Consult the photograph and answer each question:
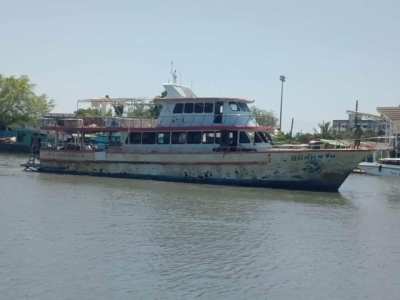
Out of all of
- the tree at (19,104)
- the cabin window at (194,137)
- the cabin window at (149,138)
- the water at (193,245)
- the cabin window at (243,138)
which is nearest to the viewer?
the water at (193,245)

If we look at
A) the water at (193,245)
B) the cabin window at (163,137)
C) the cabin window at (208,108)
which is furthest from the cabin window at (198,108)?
the water at (193,245)

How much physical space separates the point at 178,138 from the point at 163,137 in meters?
0.96

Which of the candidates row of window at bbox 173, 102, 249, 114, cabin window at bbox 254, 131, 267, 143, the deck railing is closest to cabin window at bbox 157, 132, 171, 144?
the deck railing

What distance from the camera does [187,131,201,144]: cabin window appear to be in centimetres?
3738

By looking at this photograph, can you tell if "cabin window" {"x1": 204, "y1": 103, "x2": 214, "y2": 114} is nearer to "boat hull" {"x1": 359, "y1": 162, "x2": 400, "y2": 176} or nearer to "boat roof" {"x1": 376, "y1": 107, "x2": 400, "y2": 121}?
"boat hull" {"x1": 359, "y1": 162, "x2": 400, "y2": 176}

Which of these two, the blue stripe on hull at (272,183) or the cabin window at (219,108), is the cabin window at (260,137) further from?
the blue stripe on hull at (272,183)

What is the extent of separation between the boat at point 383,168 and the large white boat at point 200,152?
22.2 meters

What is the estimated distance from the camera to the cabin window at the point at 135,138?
39.1 metres

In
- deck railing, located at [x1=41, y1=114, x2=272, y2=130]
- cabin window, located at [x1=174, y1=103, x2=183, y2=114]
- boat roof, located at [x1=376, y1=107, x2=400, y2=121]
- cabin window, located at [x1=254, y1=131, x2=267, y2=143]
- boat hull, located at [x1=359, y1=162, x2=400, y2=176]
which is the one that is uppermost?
boat roof, located at [x1=376, y1=107, x2=400, y2=121]

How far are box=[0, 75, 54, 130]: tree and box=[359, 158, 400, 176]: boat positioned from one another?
1411 inches

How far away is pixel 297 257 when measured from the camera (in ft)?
61.0

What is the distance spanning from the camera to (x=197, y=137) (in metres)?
37.4

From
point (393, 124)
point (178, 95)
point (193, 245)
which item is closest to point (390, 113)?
point (393, 124)

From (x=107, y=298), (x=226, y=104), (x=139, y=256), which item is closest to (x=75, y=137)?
(x=226, y=104)
